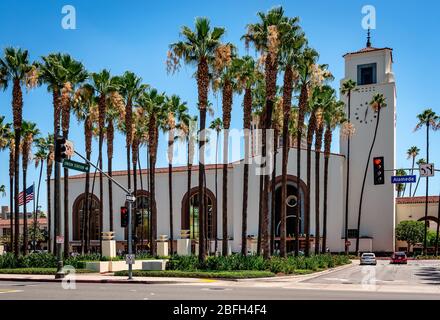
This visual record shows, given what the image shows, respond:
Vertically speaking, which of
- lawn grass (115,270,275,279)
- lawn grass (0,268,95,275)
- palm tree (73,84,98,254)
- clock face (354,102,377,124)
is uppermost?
clock face (354,102,377,124)

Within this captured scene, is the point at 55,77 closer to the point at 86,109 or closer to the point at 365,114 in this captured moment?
the point at 86,109

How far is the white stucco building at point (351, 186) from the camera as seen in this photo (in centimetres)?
7619

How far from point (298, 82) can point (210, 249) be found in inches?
1430

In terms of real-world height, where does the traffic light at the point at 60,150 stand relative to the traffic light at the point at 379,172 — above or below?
above

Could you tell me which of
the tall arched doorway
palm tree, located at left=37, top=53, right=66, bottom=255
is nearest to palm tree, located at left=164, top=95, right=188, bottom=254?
palm tree, located at left=37, top=53, right=66, bottom=255

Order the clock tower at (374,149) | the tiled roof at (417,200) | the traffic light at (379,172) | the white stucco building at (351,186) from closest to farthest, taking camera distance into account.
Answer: the traffic light at (379,172) < the white stucco building at (351,186) < the clock tower at (374,149) < the tiled roof at (417,200)

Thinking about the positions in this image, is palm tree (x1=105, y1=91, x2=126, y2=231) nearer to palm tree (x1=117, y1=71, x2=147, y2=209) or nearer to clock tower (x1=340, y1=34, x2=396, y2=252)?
palm tree (x1=117, y1=71, x2=147, y2=209)

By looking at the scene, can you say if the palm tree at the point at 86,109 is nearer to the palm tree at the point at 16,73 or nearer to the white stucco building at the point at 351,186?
the palm tree at the point at 16,73

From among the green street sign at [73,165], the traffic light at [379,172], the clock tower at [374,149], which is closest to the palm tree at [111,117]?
the green street sign at [73,165]

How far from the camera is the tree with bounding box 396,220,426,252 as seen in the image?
79938 mm

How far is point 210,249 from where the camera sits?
7694cm

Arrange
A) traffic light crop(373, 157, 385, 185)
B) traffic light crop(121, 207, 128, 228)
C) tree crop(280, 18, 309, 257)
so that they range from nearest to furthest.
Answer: traffic light crop(373, 157, 385, 185)
traffic light crop(121, 207, 128, 228)
tree crop(280, 18, 309, 257)
